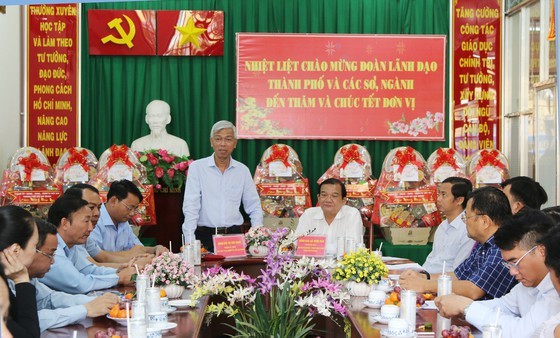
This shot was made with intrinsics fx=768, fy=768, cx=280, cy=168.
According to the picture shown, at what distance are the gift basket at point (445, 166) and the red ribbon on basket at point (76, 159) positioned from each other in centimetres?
292

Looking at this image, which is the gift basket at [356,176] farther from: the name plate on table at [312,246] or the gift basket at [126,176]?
the name plate on table at [312,246]

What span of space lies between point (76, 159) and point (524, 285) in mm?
4765

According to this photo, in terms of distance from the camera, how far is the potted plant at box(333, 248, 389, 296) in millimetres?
3264

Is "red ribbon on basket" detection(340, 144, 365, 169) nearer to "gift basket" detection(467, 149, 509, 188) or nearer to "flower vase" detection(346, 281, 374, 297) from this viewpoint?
"gift basket" detection(467, 149, 509, 188)

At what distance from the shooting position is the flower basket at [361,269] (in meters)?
3.26

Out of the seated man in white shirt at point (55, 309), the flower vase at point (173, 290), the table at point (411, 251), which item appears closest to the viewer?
the seated man in white shirt at point (55, 309)

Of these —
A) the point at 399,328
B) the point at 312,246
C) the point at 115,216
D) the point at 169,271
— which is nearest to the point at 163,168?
the point at 115,216

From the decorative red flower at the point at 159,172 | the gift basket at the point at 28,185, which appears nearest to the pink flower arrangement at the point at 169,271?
the gift basket at the point at 28,185

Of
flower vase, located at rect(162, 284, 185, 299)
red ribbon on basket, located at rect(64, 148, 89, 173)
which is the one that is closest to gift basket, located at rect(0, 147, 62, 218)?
red ribbon on basket, located at rect(64, 148, 89, 173)

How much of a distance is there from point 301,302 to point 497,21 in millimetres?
5724

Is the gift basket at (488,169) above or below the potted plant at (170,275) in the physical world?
above

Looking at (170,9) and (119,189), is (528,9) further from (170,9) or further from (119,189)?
(119,189)

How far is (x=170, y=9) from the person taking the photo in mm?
7496

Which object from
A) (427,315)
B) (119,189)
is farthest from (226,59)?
(427,315)
